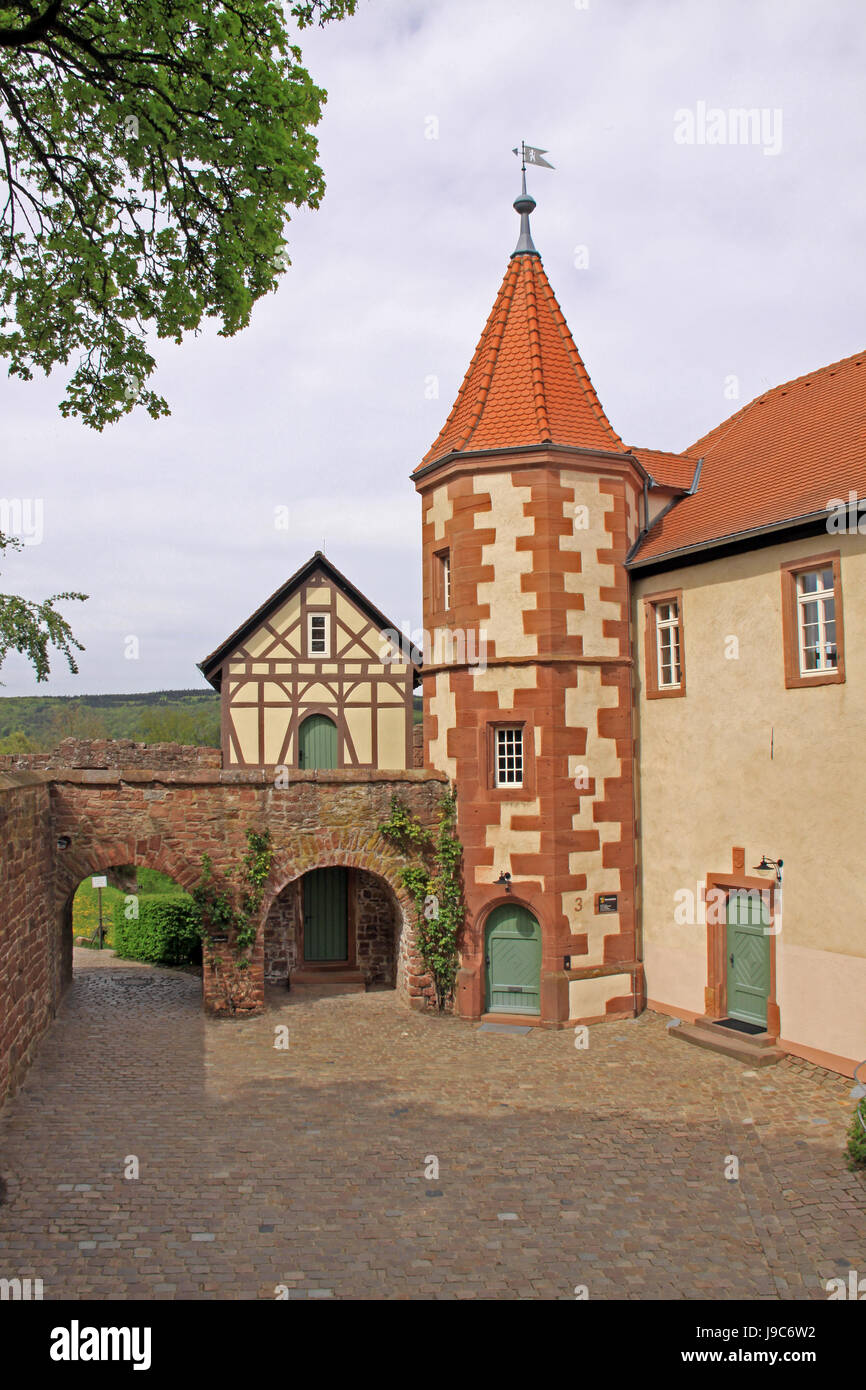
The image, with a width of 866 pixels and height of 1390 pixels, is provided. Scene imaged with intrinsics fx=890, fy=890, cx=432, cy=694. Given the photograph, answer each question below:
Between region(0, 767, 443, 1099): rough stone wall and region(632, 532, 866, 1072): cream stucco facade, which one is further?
region(0, 767, 443, 1099): rough stone wall

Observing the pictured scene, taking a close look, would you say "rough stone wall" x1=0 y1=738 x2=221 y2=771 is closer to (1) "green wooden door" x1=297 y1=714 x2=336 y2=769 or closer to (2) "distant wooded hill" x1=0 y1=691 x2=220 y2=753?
(1) "green wooden door" x1=297 y1=714 x2=336 y2=769

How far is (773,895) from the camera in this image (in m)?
11.4

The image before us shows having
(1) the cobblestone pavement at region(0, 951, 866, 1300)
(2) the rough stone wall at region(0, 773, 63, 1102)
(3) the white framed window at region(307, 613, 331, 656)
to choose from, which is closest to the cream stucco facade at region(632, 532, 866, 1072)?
(1) the cobblestone pavement at region(0, 951, 866, 1300)

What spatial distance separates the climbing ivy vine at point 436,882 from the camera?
517 inches

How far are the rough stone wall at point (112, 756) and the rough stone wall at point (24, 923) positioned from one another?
5.36m

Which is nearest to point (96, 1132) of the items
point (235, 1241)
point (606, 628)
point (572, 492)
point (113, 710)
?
point (235, 1241)

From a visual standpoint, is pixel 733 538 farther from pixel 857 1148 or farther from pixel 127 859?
pixel 127 859

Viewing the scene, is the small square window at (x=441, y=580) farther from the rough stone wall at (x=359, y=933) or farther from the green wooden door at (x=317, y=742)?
the green wooden door at (x=317, y=742)

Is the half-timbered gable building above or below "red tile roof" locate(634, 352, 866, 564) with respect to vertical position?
below

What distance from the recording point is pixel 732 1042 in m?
11.3

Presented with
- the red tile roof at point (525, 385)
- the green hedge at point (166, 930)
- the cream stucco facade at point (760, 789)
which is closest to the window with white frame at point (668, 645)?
the cream stucco facade at point (760, 789)

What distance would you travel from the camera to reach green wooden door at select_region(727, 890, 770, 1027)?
1159cm

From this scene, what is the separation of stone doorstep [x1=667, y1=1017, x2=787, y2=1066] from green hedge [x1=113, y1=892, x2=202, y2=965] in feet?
33.4
